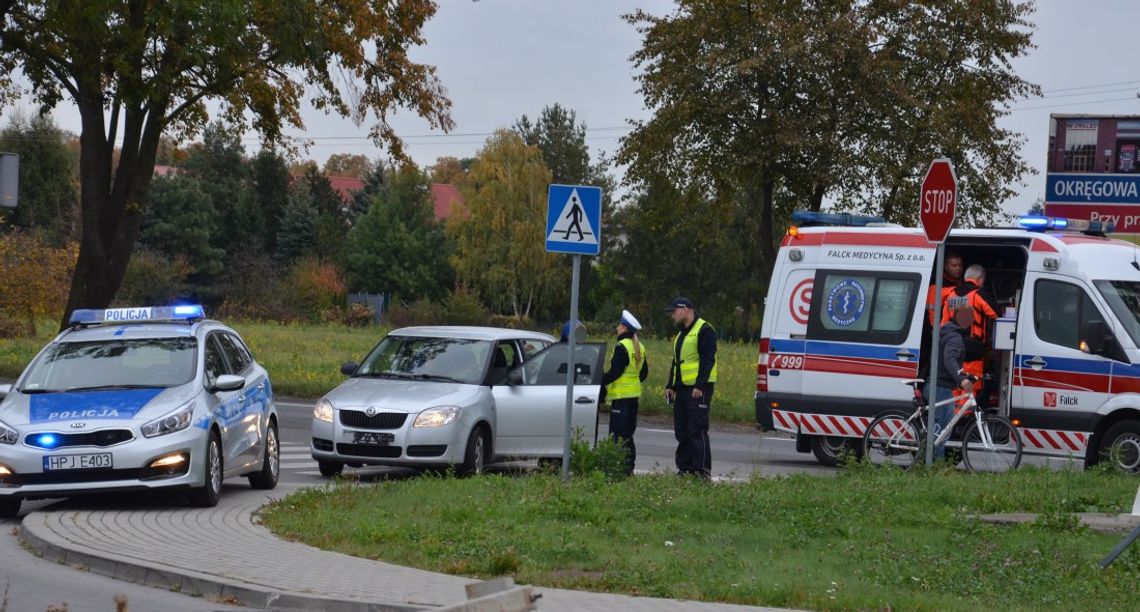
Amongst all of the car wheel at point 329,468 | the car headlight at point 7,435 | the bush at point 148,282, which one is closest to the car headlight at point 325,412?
the car wheel at point 329,468

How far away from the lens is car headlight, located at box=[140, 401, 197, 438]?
11.9m

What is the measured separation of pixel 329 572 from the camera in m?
9.09

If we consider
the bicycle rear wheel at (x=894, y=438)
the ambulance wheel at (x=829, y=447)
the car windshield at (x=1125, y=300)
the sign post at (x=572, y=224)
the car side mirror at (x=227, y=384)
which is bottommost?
the ambulance wheel at (x=829, y=447)

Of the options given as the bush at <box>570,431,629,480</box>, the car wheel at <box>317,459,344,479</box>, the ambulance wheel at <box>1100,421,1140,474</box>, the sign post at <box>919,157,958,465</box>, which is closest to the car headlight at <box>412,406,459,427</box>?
the car wheel at <box>317,459,344,479</box>

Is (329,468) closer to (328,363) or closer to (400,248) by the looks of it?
(328,363)

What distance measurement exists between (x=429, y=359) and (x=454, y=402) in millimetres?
1283

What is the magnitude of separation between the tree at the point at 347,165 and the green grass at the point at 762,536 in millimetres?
125752

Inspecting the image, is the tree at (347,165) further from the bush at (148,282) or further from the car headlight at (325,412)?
the car headlight at (325,412)

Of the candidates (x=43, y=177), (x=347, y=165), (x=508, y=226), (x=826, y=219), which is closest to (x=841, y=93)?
(x=826, y=219)

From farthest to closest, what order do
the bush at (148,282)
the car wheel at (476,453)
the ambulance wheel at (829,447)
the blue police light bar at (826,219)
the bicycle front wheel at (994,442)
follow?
the bush at (148,282), the blue police light bar at (826,219), the ambulance wheel at (829,447), the bicycle front wheel at (994,442), the car wheel at (476,453)

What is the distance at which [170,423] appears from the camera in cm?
1200

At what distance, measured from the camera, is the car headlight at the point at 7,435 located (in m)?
11.7

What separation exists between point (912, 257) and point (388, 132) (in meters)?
14.0

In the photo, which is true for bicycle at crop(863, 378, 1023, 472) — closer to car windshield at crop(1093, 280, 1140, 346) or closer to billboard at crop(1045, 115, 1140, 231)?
car windshield at crop(1093, 280, 1140, 346)
